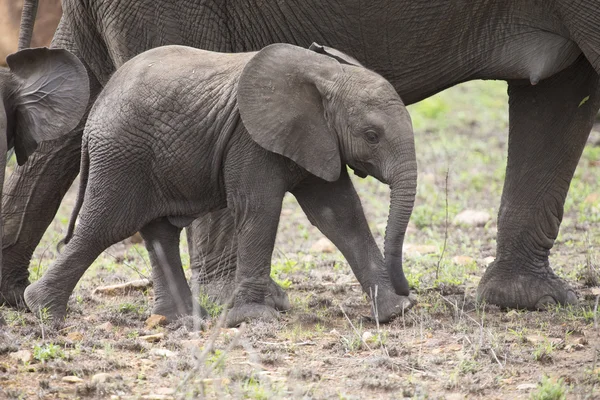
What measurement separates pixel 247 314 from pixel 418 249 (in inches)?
103

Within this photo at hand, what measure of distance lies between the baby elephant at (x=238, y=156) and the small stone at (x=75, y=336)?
34 cm

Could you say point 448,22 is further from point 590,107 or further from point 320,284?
point 320,284

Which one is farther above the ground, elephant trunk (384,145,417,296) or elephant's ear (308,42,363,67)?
elephant's ear (308,42,363,67)

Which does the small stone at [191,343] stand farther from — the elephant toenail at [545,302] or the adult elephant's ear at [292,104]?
the elephant toenail at [545,302]

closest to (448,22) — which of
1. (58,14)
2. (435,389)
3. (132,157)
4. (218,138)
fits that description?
(218,138)

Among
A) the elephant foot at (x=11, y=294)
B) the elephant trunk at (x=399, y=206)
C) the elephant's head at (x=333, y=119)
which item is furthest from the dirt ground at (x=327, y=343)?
the elephant's head at (x=333, y=119)

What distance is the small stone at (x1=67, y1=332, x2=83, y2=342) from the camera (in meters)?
5.36

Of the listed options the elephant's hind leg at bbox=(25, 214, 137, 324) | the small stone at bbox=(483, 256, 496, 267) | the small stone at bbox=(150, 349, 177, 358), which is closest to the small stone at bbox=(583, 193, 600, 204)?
the small stone at bbox=(483, 256, 496, 267)

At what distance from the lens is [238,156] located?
565cm

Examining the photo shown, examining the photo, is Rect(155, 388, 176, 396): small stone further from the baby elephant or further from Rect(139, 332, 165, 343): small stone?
the baby elephant

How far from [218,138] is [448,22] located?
134 centimetres

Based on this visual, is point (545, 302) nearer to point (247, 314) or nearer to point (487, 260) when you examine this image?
point (487, 260)

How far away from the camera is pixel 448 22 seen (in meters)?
6.04

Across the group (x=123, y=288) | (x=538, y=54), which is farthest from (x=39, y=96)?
(x=538, y=54)
